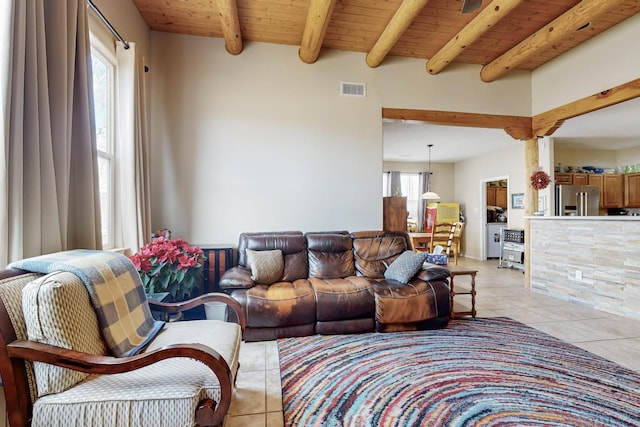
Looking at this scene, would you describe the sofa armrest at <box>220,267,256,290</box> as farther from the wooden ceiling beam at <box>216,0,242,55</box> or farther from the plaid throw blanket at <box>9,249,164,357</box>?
the wooden ceiling beam at <box>216,0,242,55</box>

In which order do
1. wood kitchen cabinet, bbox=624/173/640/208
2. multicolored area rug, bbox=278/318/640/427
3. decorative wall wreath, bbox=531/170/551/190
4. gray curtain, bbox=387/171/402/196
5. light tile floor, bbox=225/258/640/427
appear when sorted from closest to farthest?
multicolored area rug, bbox=278/318/640/427, light tile floor, bbox=225/258/640/427, decorative wall wreath, bbox=531/170/551/190, wood kitchen cabinet, bbox=624/173/640/208, gray curtain, bbox=387/171/402/196

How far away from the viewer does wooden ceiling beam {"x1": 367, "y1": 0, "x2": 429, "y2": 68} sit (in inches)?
107

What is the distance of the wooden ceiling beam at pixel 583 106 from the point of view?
10.9ft

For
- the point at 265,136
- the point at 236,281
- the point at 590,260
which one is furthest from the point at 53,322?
the point at 590,260

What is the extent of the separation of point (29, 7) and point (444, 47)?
3.69 meters

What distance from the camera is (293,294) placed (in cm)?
276

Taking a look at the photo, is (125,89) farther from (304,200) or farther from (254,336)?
(254,336)

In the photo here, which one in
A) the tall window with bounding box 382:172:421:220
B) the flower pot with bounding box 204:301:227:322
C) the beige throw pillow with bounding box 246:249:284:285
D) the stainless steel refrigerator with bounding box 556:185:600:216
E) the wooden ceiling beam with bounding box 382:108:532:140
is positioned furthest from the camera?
the tall window with bounding box 382:172:421:220

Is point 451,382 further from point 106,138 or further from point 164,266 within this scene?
point 106,138

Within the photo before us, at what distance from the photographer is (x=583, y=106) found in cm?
378

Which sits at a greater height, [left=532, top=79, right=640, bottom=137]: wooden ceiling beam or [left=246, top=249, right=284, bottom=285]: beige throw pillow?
[left=532, top=79, right=640, bottom=137]: wooden ceiling beam

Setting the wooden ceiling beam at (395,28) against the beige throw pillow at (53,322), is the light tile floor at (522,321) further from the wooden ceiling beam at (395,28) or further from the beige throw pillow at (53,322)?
the wooden ceiling beam at (395,28)

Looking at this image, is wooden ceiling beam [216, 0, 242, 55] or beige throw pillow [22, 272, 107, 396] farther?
wooden ceiling beam [216, 0, 242, 55]

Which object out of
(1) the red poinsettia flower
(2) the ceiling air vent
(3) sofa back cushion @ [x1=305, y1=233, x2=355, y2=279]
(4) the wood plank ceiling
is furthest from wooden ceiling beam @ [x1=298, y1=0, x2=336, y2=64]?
(1) the red poinsettia flower
